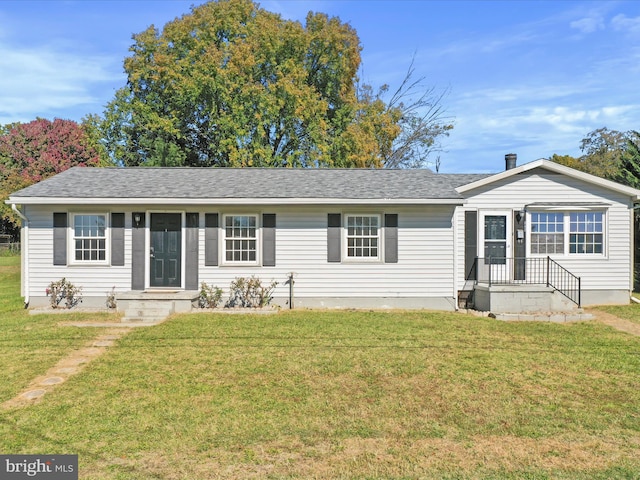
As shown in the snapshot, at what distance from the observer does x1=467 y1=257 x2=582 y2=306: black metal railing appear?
12.7m

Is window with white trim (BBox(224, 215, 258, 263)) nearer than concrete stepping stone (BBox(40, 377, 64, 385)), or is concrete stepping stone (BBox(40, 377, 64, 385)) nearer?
concrete stepping stone (BBox(40, 377, 64, 385))

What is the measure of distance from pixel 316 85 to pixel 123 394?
76.3ft

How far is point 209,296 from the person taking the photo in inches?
452

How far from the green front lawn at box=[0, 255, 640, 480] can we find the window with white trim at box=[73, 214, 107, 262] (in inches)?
136

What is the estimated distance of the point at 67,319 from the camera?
399 inches

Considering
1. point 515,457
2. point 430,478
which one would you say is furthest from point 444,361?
point 430,478

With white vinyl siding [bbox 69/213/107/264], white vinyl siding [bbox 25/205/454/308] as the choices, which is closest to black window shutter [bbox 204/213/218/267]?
white vinyl siding [bbox 25/205/454/308]

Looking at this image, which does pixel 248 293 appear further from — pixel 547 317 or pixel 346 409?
pixel 547 317

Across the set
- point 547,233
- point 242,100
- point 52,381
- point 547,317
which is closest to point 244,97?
point 242,100

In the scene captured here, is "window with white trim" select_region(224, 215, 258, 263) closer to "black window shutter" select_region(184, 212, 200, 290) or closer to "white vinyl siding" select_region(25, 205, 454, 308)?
"white vinyl siding" select_region(25, 205, 454, 308)

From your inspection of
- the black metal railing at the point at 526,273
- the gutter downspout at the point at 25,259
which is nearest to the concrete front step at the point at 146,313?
the gutter downspout at the point at 25,259

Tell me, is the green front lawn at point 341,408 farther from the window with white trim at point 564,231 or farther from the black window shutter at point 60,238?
the window with white trim at point 564,231

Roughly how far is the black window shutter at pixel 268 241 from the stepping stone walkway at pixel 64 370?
3.98m

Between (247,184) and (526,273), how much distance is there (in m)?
8.37
